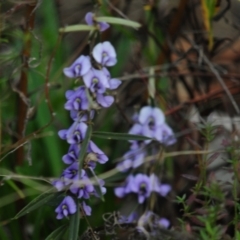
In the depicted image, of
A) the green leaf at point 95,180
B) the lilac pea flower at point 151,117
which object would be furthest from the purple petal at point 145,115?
the green leaf at point 95,180

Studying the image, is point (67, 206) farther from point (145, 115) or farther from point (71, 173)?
point (145, 115)

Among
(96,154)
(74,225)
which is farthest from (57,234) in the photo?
(96,154)

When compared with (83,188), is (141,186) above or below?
below

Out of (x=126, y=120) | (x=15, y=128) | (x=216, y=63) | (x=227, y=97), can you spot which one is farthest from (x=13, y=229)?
(x=216, y=63)

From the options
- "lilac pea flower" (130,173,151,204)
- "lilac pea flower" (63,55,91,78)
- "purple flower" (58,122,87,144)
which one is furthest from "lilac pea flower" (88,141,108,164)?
"lilac pea flower" (130,173,151,204)

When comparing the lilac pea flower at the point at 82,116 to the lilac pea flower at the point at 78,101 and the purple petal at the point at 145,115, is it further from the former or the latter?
the purple petal at the point at 145,115

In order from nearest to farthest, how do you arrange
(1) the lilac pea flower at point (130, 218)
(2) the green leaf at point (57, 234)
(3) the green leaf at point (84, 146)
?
(3) the green leaf at point (84, 146) → (2) the green leaf at point (57, 234) → (1) the lilac pea flower at point (130, 218)
